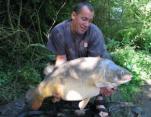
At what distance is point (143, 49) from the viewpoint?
736 cm

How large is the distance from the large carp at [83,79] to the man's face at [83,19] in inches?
15.5

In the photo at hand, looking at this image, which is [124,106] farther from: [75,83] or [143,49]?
[143,49]

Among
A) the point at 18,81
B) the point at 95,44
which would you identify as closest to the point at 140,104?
the point at 95,44

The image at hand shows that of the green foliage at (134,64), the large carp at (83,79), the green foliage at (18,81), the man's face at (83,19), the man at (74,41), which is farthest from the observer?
the green foliage at (134,64)

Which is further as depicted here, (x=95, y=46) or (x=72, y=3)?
(x=72, y=3)

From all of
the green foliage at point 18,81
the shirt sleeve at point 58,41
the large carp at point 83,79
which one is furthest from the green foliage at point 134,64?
the large carp at point 83,79

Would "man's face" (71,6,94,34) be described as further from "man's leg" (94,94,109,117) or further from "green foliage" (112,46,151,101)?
"green foliage" (112,46,151,101)

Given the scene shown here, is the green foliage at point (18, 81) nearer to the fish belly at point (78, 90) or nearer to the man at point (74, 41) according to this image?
the man at point (74, 41)

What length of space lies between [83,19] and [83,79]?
63 cm

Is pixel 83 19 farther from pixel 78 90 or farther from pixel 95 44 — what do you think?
pixel 78 90

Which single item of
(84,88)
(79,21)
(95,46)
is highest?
(79,21)

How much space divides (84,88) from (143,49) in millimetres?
3839

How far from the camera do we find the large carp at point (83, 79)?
3.67 metres

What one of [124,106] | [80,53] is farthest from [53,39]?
[124,106]
